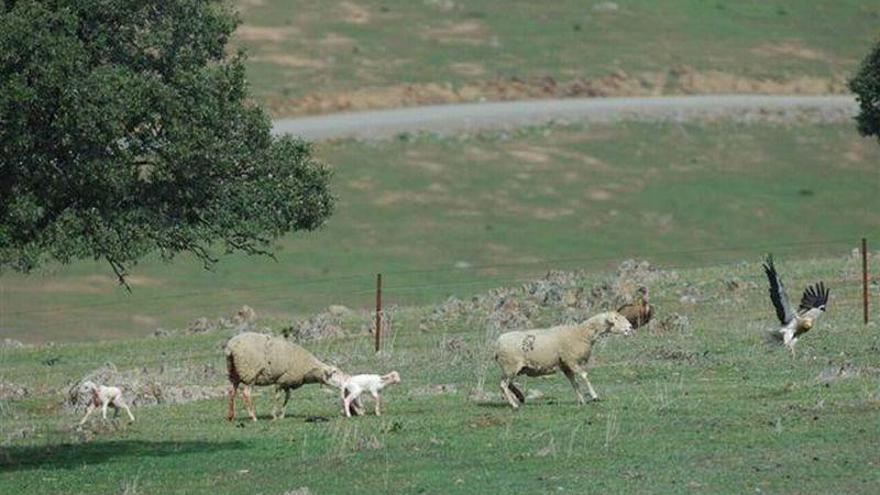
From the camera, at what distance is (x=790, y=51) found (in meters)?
95.6

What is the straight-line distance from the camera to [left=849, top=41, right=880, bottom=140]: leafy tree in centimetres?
6216

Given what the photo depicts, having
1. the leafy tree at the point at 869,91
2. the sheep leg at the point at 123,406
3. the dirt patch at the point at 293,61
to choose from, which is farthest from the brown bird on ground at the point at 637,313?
the dirt patch at the point at 293,61

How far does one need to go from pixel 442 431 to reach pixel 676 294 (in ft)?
65.5

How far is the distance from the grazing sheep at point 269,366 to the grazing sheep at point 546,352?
290 cm

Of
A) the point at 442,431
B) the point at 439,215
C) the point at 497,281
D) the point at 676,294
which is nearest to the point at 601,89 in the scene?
the point at 439,215

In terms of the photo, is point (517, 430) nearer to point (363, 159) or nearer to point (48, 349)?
point (48, 349)

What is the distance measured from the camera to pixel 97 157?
29406 millimetres

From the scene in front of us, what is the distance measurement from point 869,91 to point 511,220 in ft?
48.5

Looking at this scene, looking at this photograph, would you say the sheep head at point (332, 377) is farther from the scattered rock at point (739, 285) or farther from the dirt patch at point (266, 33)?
the dirt patch at point (266, 33)

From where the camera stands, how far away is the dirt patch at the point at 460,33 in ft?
301

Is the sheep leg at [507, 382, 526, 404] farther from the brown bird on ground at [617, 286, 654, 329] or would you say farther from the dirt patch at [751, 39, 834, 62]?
the dirt patch at [751, 39, 834, 62]

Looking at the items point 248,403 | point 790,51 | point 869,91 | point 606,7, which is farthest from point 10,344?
point 790,51

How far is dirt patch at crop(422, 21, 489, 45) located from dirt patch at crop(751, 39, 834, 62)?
1209 cm

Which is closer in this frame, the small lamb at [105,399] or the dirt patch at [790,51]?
the small lamb at [105,399]
